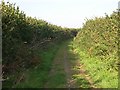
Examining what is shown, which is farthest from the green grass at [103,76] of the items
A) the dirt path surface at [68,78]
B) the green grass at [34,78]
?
the green grass at [34,78]

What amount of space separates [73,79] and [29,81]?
265cm

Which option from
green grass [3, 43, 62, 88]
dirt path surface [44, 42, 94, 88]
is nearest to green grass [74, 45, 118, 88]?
dirt path surface [44, 42, 94, 88]

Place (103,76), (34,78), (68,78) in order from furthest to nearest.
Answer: (68,78)
(34,78)
(103,76)

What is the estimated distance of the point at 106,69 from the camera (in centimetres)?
1972

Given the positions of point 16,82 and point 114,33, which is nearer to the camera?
point 16,82

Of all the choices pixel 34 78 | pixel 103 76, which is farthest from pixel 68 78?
pixel 103 76

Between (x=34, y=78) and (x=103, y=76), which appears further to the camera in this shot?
(x=34, y=78)

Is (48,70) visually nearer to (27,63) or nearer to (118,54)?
(27,63)

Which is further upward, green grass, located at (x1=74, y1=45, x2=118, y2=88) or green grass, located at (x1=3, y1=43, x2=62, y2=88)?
Result: green grass, located at (x1=74, y1=45, x2=118, y2=88)

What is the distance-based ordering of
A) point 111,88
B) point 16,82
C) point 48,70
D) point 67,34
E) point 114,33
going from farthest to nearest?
point 67,34 → point 48,70 → point 114,33 → point 16,82 → point 111,88

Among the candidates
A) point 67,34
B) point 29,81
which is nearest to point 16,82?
point 29,81

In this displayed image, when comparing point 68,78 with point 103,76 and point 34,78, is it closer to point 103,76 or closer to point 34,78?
point 34,78

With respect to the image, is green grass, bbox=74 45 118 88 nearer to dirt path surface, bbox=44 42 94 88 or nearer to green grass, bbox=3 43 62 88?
dirt path surface, bbox=44 42 94 88

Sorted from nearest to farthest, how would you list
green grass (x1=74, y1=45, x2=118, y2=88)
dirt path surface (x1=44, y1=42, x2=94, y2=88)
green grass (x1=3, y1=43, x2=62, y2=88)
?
green grass (x1=74, y1=45, x2=118, y2=88), green grass (x1=3, y1=43, x2=62, y2=88), dirt path surface (x1=44, y1=42, x2=94, y2=88)
